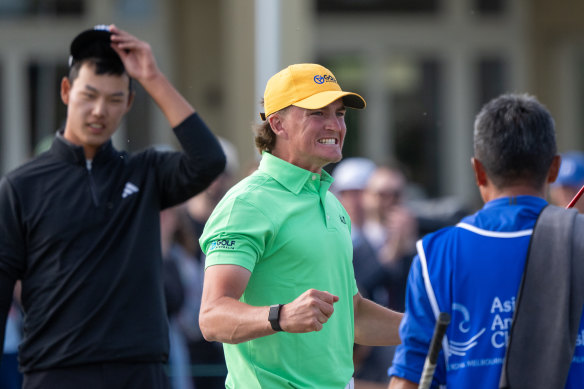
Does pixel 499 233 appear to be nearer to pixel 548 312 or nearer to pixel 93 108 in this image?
pixel 548 312

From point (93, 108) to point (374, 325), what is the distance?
4.91 ft

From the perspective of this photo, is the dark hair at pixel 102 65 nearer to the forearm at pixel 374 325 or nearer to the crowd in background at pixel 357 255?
the forearm at pixel 374 325

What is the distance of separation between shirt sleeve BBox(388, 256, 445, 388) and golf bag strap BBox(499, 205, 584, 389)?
0.88ft

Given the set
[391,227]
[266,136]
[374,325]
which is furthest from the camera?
[391,227]

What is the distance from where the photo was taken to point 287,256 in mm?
3389

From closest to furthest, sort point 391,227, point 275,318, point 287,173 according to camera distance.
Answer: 1. point 275,318
2. point 287,173
3. point 391,227

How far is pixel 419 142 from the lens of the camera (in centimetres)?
1338

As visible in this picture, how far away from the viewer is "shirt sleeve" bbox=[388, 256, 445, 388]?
11.0 feet

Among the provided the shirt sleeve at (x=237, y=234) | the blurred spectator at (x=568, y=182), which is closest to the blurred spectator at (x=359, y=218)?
the blurred spectator at (x=568, y=182)

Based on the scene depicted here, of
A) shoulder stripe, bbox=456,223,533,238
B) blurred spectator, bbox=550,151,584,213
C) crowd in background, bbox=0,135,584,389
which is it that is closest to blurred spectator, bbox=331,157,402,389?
crowd in background, bbox=0,135,584,389

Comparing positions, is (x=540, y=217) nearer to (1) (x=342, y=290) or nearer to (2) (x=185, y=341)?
(1) (x=342, y=290)

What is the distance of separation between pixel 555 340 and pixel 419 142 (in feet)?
33.8

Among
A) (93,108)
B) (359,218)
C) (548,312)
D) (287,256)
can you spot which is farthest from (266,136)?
(359,218)

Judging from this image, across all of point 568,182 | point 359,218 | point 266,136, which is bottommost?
point 359,218
